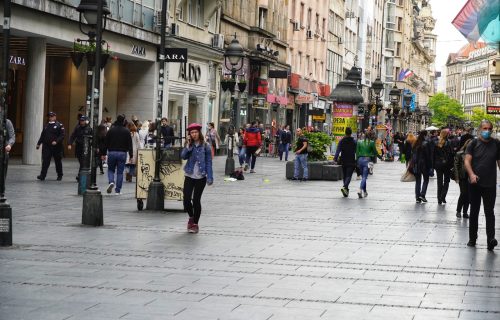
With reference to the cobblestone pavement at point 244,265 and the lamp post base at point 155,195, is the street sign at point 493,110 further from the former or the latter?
the lamp post base at point 155,195

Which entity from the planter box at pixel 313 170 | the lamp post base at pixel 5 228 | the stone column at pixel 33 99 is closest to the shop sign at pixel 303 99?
the planter box at pixel 313 170

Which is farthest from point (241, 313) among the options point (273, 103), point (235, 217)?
point (273, 103)

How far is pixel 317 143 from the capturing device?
3516 cm

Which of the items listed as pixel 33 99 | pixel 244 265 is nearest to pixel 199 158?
pixel 244 265

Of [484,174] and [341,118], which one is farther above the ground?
[341,118]

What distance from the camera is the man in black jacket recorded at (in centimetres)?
2375

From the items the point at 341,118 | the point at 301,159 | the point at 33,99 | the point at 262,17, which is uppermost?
the point at 262,17

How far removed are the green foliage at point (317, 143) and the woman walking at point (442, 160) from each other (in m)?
10.3

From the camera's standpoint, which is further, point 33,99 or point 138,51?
point 138,51

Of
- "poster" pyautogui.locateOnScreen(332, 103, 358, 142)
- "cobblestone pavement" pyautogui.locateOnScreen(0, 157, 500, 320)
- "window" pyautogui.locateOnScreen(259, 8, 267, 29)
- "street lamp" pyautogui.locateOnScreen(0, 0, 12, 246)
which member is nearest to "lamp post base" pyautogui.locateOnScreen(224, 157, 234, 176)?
"poster" pyautogui.locateOnScreen(332, 103, 358, 142)

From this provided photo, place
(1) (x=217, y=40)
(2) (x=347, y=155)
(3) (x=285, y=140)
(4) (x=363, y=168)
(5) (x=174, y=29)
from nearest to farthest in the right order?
(4) (x=363, y=168)
(2) (x=347, y=155)
(5) (x=174, y=29)
(1) (x=217, y=40)
(3) (x=285, y=140)

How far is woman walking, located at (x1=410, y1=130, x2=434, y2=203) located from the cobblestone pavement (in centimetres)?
312

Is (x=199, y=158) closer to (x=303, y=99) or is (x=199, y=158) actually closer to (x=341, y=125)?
(x=341, y=125)

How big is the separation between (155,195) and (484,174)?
655 centimetres
